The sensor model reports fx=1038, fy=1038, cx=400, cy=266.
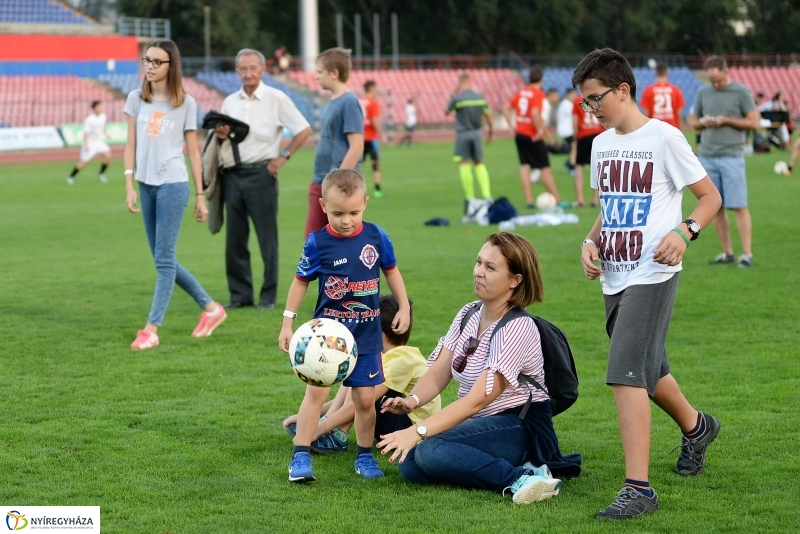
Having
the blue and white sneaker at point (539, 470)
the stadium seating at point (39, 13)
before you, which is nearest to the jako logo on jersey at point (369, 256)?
the blue and white sneaker at point (539, 470)

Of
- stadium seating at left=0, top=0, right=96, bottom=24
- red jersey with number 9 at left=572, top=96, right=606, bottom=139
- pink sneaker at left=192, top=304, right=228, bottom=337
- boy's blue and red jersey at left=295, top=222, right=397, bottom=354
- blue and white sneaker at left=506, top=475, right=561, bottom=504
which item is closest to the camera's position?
blue and white sneaker at left=506, top=475, right=561, bottom=504

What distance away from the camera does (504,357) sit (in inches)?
181

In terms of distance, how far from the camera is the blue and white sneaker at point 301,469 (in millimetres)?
4801

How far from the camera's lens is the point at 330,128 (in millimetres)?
8742

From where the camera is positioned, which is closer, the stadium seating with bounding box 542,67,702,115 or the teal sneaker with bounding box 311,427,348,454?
the teal sneaker with bounding box 311,427,348,454

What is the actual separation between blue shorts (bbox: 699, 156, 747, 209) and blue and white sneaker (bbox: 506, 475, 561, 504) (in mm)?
7230

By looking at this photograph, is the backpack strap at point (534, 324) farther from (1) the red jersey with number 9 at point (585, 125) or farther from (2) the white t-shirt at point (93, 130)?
(2) the white t-shirt at point (93, 130)

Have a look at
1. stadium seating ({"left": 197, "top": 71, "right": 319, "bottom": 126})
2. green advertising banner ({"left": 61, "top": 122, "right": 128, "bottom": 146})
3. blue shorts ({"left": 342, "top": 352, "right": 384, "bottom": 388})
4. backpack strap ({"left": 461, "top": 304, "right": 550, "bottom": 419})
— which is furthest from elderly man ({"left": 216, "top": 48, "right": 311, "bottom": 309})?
stadium seating ({"left": 197, "top": 71, "right": 319, "bottom": 126})

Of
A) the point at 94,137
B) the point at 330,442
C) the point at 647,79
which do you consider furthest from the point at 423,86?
the point at 330,442

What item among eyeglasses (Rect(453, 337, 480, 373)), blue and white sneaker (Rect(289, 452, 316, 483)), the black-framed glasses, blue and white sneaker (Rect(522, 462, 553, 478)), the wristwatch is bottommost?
blue and white sneaker (Rect(289, 452, 316, 483))

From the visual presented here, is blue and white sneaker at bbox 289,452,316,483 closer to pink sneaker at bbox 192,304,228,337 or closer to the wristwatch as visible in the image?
the wristwatch

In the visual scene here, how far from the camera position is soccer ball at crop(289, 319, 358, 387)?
4.62 m

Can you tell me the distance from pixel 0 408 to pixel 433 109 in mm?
42742

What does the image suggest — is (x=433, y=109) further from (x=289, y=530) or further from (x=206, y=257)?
(x=289, y=530)
